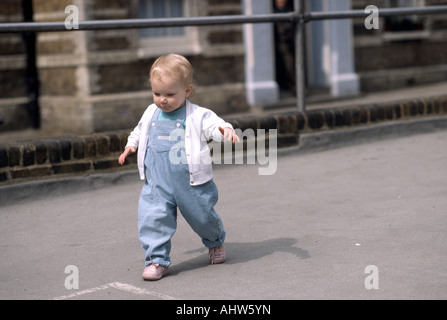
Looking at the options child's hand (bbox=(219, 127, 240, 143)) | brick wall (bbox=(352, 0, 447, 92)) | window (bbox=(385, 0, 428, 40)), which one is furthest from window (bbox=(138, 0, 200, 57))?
child's hand (bbox=(219, 127, 240, 143))

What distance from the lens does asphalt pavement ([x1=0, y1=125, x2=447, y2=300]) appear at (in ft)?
13.3

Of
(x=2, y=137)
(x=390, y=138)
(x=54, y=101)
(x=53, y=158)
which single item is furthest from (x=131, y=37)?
(x=53, y=158)

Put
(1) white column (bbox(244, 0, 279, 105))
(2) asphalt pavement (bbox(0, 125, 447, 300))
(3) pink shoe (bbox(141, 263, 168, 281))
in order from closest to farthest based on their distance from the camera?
(2) asphalt pavement (bbox(0, 125, 447, 300)) < (3) pink shoe (bbox(141, 263, 168, 281)) < (1) white column (bbox(244, 0, 279, 105))

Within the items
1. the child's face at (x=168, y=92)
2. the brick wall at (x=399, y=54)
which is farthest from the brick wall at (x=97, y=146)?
the brick wall at (x=399, y=54)

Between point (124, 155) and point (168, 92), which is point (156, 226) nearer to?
point (124, 155)

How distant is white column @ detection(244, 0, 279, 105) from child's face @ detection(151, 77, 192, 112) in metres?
10.0

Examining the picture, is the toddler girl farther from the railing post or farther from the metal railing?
the railing post

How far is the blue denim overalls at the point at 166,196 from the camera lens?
4.45 meters

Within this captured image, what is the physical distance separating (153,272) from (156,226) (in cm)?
28

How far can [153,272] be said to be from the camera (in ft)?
14.0

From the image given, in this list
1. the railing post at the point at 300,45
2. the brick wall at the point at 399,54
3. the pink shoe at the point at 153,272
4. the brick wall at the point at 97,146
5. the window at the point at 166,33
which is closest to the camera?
the pink shoe at the point at 153,272

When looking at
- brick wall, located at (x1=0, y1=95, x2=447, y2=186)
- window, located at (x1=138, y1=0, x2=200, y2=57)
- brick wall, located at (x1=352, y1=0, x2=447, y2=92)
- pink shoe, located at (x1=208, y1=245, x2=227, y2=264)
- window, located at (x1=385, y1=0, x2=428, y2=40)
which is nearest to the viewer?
pink shoe, located at (x1=208, y1=245, x2=227, y2=264)

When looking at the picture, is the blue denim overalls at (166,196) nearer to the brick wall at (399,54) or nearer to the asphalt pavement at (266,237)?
the asphalt pavement at (266,237)

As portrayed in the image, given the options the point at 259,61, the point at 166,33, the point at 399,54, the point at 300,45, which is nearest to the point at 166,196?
the point at 300,45
